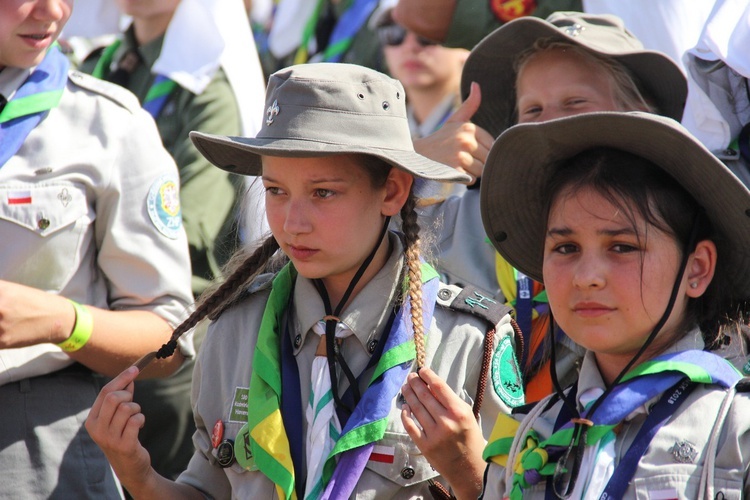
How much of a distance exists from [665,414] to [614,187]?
51 cm

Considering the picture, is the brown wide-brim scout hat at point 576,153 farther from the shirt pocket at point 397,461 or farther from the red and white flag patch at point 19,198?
the red and white flag patch at point 19,198

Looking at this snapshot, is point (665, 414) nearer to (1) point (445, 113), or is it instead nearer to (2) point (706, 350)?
(2) point (706, 350)

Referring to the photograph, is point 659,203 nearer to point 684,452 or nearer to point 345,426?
point 684,452

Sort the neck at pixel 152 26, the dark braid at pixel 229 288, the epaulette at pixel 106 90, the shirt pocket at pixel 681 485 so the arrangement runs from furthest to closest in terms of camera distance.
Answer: the neck at pixel 152 26, the epaulette at pixel 106 90, the dark braid at pixel 229 288, the shirt pocket at pixel 681 485

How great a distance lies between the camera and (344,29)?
7023 mm

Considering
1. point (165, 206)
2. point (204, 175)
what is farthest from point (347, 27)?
point (165, 206)

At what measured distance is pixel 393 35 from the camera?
6660 mm

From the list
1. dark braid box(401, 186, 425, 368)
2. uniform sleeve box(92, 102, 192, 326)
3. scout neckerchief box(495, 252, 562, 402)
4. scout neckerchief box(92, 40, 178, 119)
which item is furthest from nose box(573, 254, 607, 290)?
scout neckerchief box(92, 40, 178, 119)

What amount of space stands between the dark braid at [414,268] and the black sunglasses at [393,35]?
3684 millimetres

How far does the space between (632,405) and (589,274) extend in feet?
0.96

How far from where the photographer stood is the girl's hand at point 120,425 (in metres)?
2.80

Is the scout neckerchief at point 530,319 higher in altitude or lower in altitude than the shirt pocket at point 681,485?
lower

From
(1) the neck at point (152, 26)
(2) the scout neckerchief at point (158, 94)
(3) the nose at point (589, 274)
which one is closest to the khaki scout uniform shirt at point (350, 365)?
(3) the nose at point (589, 274)

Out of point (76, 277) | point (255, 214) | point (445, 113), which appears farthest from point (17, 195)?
point (445, 113)
